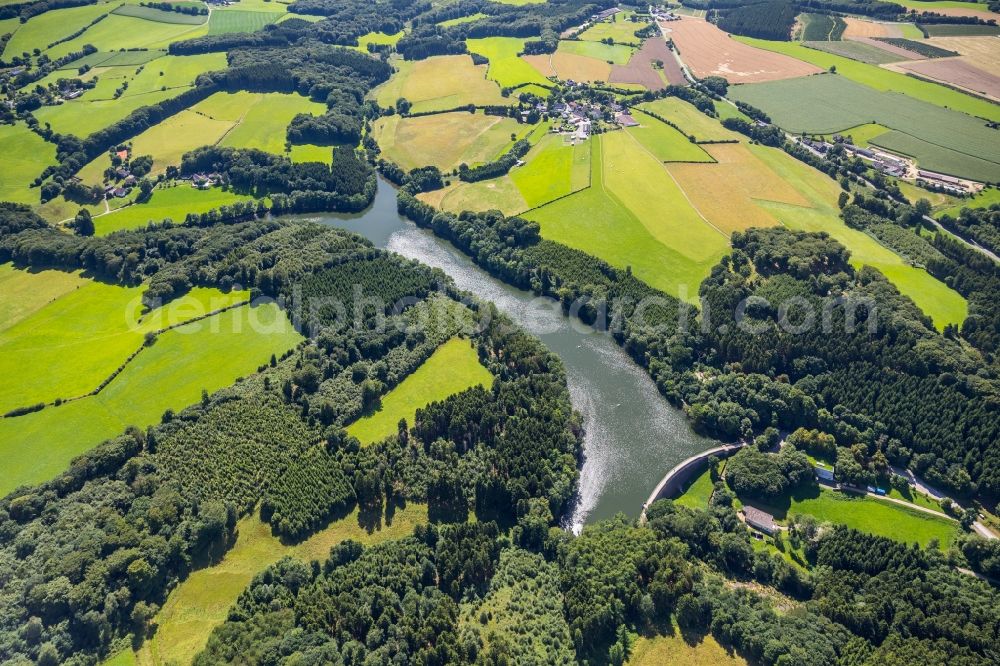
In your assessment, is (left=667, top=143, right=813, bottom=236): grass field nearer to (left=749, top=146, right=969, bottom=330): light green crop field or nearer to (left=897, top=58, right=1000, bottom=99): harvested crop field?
(left=749, top=146, right=969, bottom=330): light green crop field

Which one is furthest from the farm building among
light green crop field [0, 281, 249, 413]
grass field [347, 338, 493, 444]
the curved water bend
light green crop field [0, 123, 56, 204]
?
light green crop field [0, 123, 56, 204]

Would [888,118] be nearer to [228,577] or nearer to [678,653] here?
[678,653]

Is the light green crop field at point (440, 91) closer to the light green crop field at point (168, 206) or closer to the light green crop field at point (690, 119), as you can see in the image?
the light green crop field at point (690, 119)

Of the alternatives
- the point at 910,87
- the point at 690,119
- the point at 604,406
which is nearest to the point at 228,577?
the point at 604,406

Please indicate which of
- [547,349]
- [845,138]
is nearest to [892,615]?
[547,349]

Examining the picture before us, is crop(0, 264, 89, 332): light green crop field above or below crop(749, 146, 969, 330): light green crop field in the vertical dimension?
below

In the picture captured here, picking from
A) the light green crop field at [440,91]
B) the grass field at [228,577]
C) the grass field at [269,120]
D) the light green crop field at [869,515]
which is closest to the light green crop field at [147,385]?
the grass field at [228,577]

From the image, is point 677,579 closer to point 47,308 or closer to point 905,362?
point 905,362
